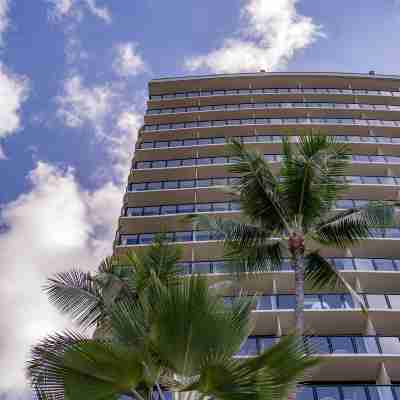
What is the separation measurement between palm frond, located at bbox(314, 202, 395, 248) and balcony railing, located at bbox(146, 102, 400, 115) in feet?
87.2

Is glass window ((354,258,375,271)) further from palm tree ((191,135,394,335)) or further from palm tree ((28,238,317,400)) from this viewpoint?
palm tree ((28,238,317,400))

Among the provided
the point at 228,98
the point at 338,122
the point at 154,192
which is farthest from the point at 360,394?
the point at 228,98

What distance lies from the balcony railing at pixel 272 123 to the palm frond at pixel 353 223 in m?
23.9

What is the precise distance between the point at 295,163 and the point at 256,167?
1285mm

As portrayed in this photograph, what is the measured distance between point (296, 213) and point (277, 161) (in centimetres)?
1915

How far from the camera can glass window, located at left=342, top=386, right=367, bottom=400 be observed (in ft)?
51.9

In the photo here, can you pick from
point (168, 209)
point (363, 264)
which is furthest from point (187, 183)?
point (363, 264)

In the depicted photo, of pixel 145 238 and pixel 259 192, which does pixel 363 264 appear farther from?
pixel 145 238

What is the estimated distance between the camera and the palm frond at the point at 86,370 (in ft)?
20.4

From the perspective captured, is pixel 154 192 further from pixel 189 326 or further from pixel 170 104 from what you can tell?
pixel 189 326

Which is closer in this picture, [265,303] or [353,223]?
[353,223]

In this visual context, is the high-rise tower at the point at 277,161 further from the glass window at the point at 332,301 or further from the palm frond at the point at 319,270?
the palm frond at the point at 319,270

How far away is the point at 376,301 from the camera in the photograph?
2277cm

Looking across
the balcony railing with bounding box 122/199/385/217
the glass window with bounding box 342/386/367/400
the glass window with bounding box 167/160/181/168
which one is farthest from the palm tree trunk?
the glass window with bounding box 167/160/181/168
